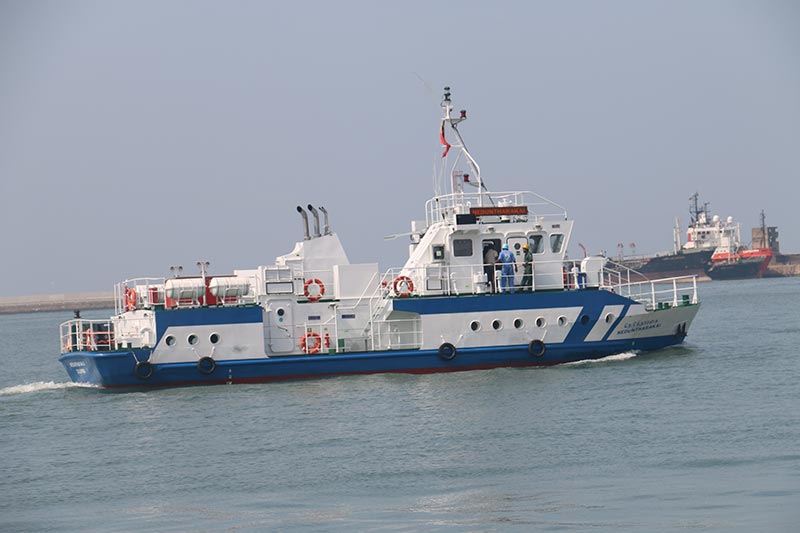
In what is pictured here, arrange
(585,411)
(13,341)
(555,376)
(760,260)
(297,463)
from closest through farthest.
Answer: (297,463), (585,411), (555,376), (13,341), (760,260)

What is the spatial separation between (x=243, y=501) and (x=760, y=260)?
110 metres

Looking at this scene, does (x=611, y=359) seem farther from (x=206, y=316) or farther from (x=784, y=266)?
(x=784, y=266)

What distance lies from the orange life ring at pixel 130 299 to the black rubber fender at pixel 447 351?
737cm

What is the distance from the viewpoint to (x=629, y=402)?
67.8 ft

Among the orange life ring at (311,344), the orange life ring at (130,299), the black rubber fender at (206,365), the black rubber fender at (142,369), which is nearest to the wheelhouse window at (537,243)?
the orange life ring at (311,344)

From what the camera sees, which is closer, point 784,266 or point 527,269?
point 527,269

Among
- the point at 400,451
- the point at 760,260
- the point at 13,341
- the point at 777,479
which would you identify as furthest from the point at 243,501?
the point at 760,260

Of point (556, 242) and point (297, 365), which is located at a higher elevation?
point (556, 242)

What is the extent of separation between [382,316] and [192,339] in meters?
4.46

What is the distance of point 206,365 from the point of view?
24344 mm

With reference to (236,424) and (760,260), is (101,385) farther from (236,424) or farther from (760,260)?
(760,260)

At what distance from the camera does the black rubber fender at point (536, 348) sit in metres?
24.9

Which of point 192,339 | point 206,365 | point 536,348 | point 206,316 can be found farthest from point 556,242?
point 192,339

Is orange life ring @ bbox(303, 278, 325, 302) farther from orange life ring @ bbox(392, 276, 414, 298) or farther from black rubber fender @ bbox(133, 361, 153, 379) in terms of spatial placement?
black rubber fender @ bbox(133, 361, 153, 379)
